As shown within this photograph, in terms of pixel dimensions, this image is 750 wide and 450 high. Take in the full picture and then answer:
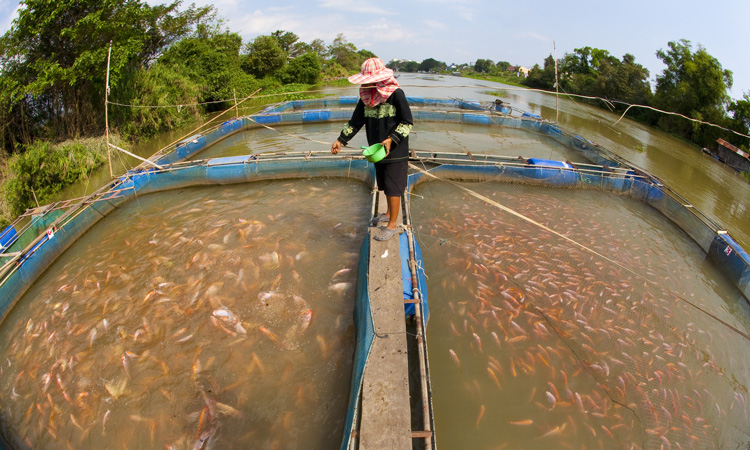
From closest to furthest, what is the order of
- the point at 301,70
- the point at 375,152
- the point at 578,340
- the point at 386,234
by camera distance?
the point at 375,152, the point at 578,340, the point at 386,234, the point at 301,70

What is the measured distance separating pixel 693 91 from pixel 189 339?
23557 millimetres

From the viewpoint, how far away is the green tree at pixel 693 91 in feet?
51.6

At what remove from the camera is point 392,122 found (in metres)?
3.72

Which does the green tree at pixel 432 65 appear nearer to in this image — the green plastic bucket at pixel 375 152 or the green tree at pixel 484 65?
the green tree at pixel 484 65

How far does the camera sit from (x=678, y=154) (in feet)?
45.2

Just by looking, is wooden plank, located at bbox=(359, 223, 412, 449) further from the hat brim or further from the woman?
the hat brim

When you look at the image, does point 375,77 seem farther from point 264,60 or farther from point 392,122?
point 264,60

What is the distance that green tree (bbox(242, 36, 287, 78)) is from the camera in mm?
27984

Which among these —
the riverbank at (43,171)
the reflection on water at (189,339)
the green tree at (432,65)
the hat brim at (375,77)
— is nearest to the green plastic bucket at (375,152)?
the hat brim at (375,77)

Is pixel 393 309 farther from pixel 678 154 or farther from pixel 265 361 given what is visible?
pixel 678 154

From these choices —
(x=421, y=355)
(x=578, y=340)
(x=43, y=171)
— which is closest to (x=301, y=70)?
(x=43, y=171)

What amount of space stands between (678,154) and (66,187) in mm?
20351

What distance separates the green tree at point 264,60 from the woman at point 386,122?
28011mm

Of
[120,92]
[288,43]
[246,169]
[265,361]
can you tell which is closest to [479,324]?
[265,361]
